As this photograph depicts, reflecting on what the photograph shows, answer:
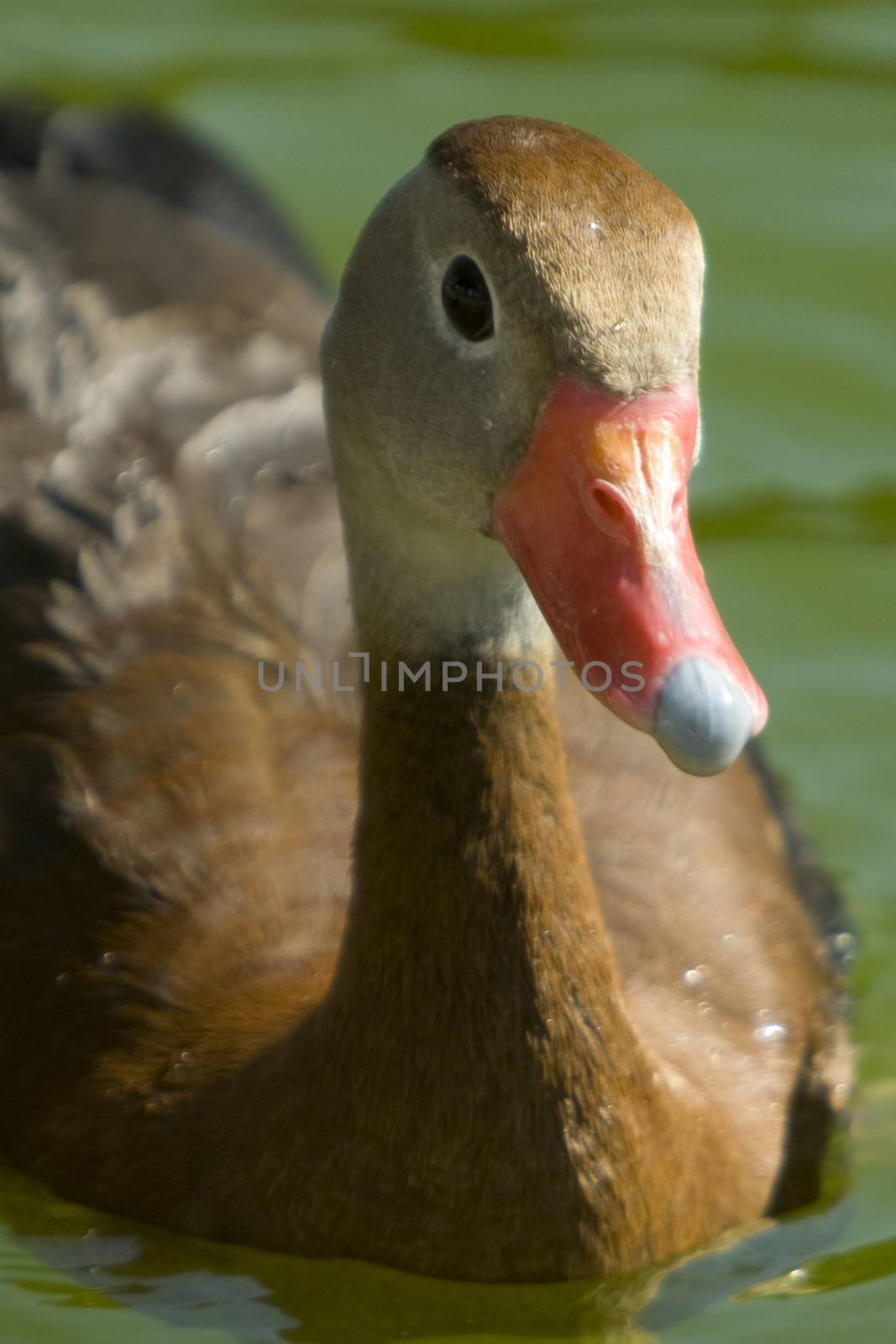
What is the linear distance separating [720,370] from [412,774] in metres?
2.72

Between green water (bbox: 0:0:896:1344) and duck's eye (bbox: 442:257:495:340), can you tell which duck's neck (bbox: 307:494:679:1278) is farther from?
duck's eye (bbox: 442:257:495:340)

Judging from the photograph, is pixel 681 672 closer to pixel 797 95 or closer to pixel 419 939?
pixel 419 939

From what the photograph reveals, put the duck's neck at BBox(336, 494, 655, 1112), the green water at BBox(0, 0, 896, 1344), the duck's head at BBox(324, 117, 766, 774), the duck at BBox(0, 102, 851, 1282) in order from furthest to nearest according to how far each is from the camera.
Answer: the green water at BBox(0, 0, 896, 1344) → the duck's neck at BBox(336, 494, 655, 1112) → the duck at BBox(0, 102, 851, 1282) → the duck's head at BBox(324, 117, 766, 774)

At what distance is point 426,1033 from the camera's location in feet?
10.6

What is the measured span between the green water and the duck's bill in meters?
1.02

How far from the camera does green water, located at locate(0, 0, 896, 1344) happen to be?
11.1 feet

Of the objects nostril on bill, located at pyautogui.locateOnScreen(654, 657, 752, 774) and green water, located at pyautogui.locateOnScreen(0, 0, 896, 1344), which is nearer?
nostril on bill, located at pyautogui.locateOnScreen(654, 657, 752, 774)

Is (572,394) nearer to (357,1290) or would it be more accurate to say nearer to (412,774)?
(412,774)

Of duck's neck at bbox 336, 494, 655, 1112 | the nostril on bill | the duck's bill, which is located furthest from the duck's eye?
the nostril on bill

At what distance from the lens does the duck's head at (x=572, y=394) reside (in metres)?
2.69

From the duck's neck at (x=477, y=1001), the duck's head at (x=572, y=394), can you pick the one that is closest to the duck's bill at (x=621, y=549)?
the duck's head at (x=572, y=394)

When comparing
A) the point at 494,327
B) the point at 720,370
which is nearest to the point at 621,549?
the point at 494,327

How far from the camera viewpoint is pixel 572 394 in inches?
110

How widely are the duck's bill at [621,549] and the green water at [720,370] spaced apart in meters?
1.02
